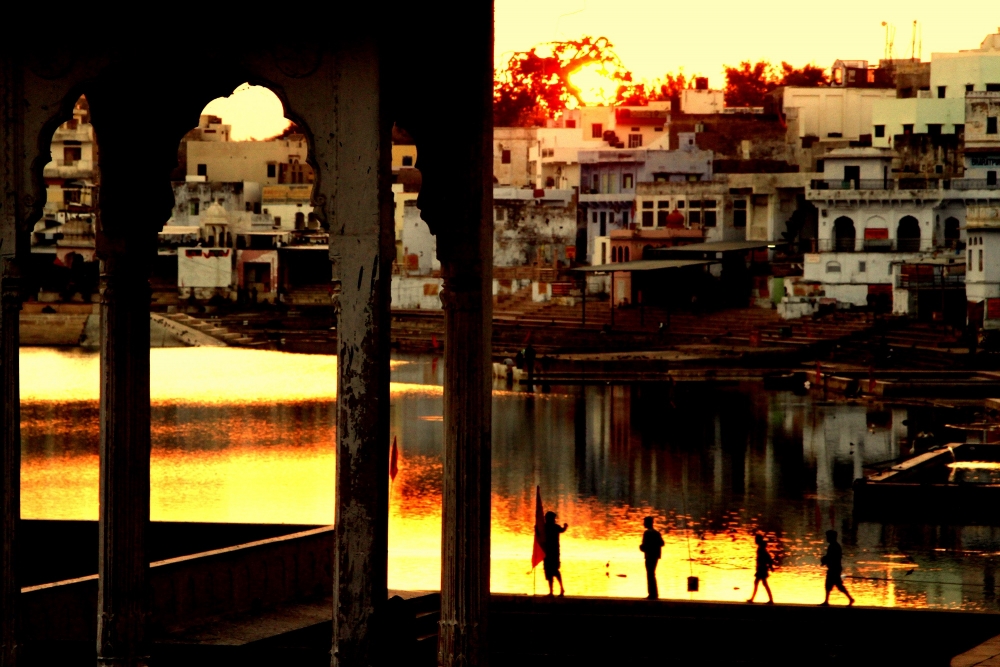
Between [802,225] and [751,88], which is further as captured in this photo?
[751,88]

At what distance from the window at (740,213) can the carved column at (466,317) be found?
188 ft

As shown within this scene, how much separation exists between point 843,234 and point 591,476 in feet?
102

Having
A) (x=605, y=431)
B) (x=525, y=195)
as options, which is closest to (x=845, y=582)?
(x=605, y=431)

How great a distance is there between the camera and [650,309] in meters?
57.0

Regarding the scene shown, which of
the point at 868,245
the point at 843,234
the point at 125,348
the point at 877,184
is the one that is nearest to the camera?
the point at 125,348

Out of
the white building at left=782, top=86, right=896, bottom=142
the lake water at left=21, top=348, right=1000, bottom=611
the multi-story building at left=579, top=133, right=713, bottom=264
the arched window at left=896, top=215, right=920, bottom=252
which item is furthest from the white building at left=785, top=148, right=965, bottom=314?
the white building at left=782, top=86, right=896, bottom=142

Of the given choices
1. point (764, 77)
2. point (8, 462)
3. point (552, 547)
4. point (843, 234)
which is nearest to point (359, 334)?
point (8, 462)

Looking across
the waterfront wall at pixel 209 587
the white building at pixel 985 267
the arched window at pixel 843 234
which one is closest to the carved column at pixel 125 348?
the waterfront wall at pixel 209 587

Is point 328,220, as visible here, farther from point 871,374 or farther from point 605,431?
point 871,374

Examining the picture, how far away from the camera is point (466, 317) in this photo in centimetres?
819

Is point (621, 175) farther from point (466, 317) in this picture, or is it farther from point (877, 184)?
point (466, 317)

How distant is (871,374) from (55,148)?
156ft

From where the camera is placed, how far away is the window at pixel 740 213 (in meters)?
64.9

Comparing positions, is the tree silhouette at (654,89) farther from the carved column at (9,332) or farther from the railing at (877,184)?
the carved column at (9,332)
